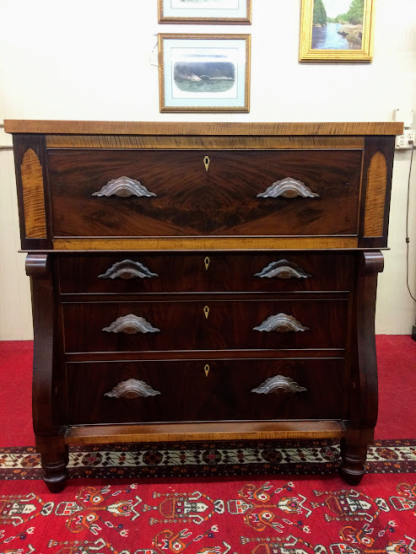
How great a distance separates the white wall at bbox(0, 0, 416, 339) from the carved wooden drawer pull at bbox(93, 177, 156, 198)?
1329 millimetres

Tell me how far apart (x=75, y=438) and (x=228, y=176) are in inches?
36.9

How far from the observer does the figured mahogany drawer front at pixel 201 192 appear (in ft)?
3.92

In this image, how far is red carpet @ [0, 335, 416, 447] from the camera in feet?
5.57

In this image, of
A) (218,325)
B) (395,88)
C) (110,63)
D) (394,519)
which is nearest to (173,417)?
(218,325)

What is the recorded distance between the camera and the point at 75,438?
4.28 feet

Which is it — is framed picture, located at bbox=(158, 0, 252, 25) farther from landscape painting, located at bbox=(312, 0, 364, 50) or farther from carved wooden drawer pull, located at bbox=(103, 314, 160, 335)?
carved wooden drawer pull, located at bbox=(103, 314, 160, 335)

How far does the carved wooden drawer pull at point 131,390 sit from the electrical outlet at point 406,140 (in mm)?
2059

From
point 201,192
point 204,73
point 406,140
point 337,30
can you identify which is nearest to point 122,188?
point 201,192

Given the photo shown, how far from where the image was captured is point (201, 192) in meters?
1.22

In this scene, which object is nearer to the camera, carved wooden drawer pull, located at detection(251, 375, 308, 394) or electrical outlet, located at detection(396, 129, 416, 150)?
carved wooden drawer pull, located at detection(251, 375, 308, 394)

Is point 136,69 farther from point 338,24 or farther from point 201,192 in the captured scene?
point 201,192

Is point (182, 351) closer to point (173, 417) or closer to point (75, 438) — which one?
point (173, 417)

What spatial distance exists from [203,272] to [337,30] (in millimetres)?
1848

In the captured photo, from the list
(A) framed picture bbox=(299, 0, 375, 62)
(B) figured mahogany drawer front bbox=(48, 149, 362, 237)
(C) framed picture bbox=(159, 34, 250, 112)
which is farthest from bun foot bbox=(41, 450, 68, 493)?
(A) framed picture bbox=(299, 0, 375, 62)
